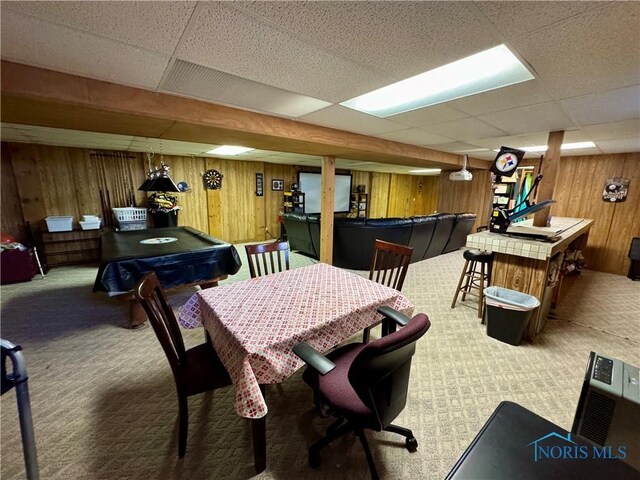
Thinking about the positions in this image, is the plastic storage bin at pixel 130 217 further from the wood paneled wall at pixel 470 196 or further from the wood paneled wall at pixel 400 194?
the wood paneled wall at pixel 470 196

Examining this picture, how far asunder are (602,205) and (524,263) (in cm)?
418

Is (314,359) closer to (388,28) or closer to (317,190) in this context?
(388,28)

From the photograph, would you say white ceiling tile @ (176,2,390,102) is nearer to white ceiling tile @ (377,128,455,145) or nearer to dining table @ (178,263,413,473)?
dining table @ (178,263,413,473)

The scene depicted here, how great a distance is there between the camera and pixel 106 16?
113cm

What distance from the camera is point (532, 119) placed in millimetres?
2629

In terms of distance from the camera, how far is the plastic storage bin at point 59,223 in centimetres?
448

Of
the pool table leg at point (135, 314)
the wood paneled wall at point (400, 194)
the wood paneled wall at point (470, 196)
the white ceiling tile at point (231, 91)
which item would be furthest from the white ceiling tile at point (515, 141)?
the wood paneled wall at point (400, 194)

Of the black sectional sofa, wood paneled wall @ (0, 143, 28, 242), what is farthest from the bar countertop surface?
wood paneled wall @ (0, 143, 28, 242)

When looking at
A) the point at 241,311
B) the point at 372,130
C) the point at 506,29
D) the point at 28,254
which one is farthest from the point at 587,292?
the point at 28,254

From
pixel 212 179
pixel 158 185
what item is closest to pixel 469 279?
pixel 158 185

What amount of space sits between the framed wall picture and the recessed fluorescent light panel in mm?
5219

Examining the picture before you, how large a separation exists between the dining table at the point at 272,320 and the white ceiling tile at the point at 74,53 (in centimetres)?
147

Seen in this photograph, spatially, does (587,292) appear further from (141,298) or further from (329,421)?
(141,298)

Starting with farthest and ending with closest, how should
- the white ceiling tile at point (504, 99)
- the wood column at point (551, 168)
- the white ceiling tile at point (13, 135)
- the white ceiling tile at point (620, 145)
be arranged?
the white ceiling tile at point (620, 145), the white ceiling tile at point (13, 135), the wood column at point (551, 168), the white ceiling tile at point (504, 99)
